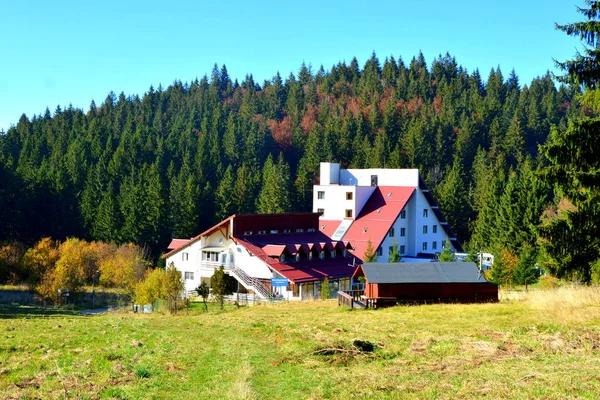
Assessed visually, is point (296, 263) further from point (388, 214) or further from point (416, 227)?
point (416, 227)

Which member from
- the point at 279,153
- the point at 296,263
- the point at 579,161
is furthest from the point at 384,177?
the point at 279,153

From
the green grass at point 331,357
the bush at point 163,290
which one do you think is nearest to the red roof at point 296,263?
the bush at point 163,290

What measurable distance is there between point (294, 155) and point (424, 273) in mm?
107934

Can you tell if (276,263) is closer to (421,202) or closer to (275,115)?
(421,202)

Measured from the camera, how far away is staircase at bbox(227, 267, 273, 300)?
5094cm

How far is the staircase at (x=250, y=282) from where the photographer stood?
167ft

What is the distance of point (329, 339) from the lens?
20375mm

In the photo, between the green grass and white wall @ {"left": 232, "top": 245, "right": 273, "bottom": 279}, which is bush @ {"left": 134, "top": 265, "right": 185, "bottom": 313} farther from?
the green grass

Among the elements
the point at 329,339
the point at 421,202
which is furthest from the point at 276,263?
the point at 329,339

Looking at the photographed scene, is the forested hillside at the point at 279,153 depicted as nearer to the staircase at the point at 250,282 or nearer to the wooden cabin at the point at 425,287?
the wooden cabin at the point at 425,287

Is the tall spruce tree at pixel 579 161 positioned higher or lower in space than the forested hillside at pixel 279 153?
lower

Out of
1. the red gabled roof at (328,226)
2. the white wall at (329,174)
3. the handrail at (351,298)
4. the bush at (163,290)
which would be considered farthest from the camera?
the white wall at (329,174)

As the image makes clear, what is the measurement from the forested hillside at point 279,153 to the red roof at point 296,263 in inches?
622

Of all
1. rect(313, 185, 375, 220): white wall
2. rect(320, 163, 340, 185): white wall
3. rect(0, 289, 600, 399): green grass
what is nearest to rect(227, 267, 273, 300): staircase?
rect(313, 185, 375, 220): white wall
